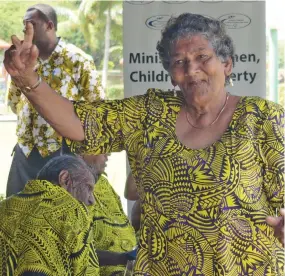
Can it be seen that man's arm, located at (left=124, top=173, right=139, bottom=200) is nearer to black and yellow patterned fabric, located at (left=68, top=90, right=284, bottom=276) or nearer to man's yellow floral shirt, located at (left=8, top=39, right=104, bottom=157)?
man's yellow floral shirt, located at (left=8, top=39, right=104, bottom=157)

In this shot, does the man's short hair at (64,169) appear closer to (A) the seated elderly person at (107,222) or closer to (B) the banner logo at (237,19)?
(A) the seated elderly person at (107,222)

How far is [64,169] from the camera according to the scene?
348cm

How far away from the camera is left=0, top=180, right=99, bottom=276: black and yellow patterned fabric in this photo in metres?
3.08

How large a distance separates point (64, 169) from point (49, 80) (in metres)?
1.81

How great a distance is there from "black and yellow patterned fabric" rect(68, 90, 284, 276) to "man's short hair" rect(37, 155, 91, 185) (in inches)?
46.0

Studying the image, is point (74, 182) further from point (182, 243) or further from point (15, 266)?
point (182, 243)

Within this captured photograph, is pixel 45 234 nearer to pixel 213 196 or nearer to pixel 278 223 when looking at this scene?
pixel 213 196

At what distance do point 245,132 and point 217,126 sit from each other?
0.11 metres

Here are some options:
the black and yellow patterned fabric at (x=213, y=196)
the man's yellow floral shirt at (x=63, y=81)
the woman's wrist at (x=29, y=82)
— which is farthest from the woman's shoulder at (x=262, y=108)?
the man's yellow floral shirt at (x=63, y=81)

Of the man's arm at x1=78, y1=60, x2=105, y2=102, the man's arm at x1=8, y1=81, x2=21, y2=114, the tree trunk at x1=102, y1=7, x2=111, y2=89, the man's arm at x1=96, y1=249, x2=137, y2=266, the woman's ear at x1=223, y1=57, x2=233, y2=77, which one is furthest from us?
the tree trunk at x1=102, y1=7, x2=111, y2=89

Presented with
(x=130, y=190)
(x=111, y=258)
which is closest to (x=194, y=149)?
(x=111, y=258)

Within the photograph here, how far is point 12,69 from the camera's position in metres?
2.17

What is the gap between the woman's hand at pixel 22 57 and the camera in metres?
2.14

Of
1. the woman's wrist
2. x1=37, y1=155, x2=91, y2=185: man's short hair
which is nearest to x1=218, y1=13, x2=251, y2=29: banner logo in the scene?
x1=37, y1=155, x2=91, y2=185: man's short hair
